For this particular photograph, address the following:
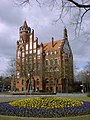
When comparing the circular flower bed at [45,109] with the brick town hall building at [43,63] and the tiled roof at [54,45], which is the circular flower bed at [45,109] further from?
the tiled roof at [54,45]

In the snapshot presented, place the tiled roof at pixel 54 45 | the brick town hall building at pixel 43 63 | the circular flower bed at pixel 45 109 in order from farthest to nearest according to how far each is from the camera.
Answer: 1. the tiled roof at pixel 54 45
2. the brick town hall building at pixel 43 63
3. the circular flower bed at pixel 45 109

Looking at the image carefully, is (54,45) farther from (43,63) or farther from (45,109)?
(45,109)

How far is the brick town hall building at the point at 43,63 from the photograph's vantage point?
75688mm

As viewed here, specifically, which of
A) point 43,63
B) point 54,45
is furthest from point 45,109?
point 54,45

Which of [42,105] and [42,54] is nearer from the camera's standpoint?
[42,105]

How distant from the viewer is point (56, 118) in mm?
12430

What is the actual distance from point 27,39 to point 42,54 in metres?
9.96

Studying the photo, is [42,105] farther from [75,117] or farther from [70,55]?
[70,55]

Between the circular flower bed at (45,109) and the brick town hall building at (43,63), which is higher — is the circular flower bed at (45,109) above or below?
below

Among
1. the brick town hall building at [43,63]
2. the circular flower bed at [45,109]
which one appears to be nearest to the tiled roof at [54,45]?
the brick town hall building at [43,63]

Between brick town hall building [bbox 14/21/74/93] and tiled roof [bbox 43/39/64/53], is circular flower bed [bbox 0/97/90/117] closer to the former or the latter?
brick town hall building [bbox 14/21/74/93]

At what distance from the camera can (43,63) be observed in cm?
7988

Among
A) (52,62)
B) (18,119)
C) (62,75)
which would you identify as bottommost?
(18,119)

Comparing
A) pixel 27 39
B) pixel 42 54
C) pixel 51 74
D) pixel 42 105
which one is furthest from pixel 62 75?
pixel 42 105
